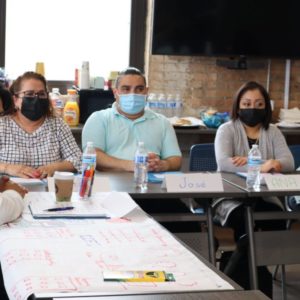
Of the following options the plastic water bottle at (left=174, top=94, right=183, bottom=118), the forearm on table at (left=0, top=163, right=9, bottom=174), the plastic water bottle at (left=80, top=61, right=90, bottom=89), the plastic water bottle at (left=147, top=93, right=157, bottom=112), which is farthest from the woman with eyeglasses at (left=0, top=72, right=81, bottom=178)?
the plastic water bottle at (left=174, top=94, right=183, bottom=118)

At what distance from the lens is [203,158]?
3.90 m

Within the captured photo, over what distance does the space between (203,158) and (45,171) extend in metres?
1.12

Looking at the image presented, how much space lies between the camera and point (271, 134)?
386 centimetres

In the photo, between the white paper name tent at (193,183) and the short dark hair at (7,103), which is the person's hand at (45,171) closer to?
the short dark hair at (7,103)

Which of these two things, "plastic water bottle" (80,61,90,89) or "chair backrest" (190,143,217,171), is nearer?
"chair backrest" (190,143,217,171)

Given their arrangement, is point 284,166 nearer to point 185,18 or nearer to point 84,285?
point 185,18

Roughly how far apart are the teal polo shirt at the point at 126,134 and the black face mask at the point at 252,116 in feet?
1.50

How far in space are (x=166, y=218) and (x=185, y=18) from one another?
7.85 feet

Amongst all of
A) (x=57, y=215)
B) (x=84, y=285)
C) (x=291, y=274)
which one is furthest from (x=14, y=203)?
(x=291, y=274)

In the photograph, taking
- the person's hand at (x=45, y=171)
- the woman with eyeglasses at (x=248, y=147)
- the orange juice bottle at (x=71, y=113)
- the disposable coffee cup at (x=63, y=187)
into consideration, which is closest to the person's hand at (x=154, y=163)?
the woman with eyeglasses at (x=248, y=147)

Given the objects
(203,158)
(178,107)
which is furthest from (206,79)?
(203,158)

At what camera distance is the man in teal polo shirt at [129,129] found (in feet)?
12.0

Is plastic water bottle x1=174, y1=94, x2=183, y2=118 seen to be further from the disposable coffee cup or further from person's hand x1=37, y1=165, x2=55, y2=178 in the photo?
the disposable coffee cup

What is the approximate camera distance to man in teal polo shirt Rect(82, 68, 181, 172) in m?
3.64
